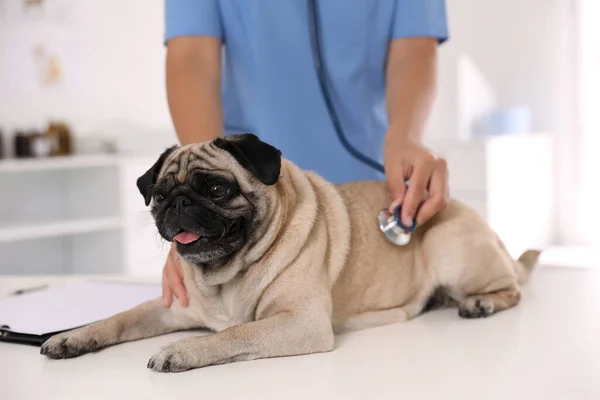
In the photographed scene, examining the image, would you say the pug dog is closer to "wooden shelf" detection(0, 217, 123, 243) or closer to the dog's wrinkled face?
the dog's wrinkled face

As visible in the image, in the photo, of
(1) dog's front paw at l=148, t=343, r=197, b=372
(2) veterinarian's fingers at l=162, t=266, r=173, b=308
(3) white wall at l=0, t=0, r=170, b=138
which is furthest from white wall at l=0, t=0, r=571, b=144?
(1) dog's front paw at l=148, t=343, r=197, b=372

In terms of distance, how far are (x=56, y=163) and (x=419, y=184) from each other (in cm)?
332

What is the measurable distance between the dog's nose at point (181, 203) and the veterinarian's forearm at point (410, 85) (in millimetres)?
590

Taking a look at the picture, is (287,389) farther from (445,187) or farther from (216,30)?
(216,30)

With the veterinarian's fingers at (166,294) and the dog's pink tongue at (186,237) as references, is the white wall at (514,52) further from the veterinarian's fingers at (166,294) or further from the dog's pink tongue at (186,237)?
the dog's pink tongue at (186,237)

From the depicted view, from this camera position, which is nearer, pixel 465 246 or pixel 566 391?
pixel 566 391

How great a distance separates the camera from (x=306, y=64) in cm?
187

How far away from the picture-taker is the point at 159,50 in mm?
5176

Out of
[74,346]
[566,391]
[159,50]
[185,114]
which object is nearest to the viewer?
[566,391]

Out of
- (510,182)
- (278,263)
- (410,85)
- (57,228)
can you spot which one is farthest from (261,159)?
(510,182)

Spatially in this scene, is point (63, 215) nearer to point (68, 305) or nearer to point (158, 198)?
point (68, 305)

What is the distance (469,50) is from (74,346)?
16.1ft

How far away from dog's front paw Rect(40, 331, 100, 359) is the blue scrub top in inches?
32.7

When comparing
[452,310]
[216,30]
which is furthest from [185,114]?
[452,310]
